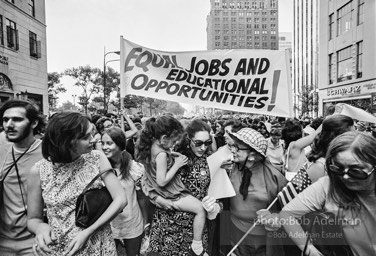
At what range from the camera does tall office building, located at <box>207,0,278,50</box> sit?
159m

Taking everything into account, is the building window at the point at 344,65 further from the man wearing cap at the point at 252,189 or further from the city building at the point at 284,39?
the city building at the point at 284,39

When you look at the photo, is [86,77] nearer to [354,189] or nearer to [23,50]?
[23,50]

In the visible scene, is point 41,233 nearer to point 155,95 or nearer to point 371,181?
point 371,181

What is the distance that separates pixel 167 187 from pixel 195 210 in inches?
12.4

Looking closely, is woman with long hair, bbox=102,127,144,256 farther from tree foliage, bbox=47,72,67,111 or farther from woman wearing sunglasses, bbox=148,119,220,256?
tree foliage, bbox=47,72,67,111

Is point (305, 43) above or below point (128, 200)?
above

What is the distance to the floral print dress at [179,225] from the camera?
271 centimetres

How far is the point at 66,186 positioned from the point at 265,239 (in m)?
1.71

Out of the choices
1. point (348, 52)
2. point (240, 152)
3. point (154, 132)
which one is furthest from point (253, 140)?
point (348, 52)

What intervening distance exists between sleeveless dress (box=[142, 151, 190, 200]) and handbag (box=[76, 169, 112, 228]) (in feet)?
2.61

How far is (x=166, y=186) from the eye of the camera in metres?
2.76

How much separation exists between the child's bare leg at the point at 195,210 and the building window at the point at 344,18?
30.8m

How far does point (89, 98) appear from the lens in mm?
47125

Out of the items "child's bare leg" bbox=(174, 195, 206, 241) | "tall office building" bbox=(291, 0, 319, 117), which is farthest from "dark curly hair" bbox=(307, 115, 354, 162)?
"tall office building" bbox=(291, 0, 319, 117)
